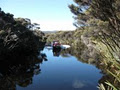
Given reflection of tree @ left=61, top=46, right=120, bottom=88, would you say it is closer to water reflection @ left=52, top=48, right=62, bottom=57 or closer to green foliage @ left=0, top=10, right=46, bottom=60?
water reflection @ left=52, top=48, right=62, bottom=57

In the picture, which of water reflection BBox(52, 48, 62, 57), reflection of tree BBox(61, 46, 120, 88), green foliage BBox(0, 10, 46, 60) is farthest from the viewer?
water reflection BBox(52, 48, 62, 57)

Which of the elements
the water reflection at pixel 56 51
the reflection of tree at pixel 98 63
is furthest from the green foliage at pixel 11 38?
the reflection of tree at pixel 98 63

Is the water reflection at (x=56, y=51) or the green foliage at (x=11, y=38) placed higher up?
the green foliage at (x=11, y=38)

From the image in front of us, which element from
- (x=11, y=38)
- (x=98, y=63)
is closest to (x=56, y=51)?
(x=11, y=38)

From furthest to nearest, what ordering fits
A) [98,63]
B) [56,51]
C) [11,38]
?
[56,51], [11,38], [98,63]

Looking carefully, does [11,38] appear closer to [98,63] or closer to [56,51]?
[98,63]

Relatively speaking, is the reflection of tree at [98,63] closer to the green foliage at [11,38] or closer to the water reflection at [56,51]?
the water reflection at [56,51]

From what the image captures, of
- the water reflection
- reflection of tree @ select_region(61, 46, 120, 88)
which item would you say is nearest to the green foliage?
the water reflection

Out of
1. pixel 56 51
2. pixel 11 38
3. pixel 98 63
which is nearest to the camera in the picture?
pixel 98 63

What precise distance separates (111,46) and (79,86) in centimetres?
991

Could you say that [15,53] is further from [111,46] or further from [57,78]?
[111,46]

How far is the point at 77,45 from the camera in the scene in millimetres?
38406

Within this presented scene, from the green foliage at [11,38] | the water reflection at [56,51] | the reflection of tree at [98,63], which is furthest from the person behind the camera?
the water reflection at [56,51]

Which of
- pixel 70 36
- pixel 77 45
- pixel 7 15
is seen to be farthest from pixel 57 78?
pixel 70 36
